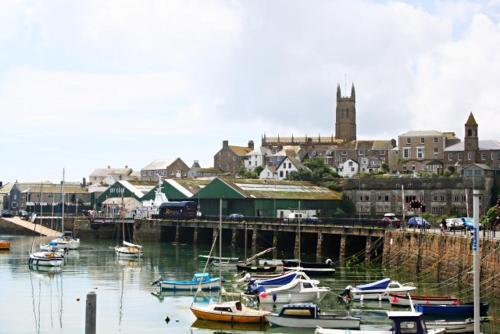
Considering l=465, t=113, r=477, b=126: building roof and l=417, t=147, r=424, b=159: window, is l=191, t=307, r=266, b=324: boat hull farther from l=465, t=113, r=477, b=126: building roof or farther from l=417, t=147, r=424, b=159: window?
l=417, t=147, r=424, b=159: window

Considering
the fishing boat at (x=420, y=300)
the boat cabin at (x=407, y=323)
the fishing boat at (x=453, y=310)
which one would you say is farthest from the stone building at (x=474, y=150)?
the boat cabin at (x=407, y=323)

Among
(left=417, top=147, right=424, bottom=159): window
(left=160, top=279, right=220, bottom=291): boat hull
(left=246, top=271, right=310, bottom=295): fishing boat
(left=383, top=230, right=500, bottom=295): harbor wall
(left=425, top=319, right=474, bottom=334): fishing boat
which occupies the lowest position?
(left=425, top=319, right=474, bottom=334): fishing boat

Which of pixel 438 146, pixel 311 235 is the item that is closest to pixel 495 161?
pixel 438 146

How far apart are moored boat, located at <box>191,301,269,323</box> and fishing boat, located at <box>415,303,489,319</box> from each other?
880 cm

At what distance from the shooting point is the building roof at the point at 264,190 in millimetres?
120000

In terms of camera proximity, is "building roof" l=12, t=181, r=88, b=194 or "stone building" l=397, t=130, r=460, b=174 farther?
"building roof" l=12, t=181, r=88, b=194

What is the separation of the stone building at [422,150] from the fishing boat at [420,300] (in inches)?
4137

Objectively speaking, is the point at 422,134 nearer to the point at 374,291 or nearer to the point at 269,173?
the point at 269,173

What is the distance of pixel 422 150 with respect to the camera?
16100 cm

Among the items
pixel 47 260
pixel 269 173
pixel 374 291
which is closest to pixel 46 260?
pixel 47 260

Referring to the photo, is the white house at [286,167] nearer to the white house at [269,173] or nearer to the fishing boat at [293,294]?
the white house at [269,173]

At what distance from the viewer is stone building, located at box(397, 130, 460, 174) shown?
158 m

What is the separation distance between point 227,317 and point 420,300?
11.4 m

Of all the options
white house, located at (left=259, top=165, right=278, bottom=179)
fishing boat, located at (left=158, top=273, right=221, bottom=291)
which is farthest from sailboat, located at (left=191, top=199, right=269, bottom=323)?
white house, located at (left=259, top=165, right=278, bottom=179)
